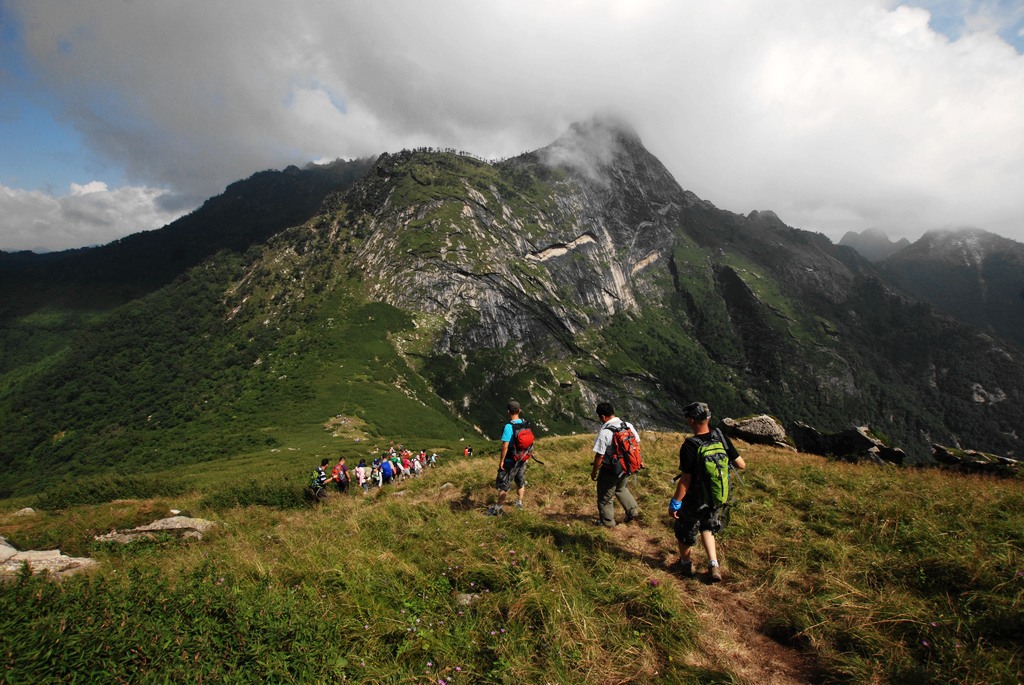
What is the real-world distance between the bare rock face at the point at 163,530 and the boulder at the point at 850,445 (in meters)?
27.3

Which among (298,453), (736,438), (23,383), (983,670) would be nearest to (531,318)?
(298,453)

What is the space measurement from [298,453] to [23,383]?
542 ft

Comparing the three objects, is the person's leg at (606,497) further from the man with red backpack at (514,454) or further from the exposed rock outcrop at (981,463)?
the exposed rock outcrop at (981,463)

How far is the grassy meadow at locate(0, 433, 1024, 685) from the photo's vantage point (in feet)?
12.8

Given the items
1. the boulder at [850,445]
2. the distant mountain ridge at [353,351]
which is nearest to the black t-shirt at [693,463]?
the boulder at [850,445]

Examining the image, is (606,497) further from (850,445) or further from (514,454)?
(850,445)

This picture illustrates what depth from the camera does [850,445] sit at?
27.1m

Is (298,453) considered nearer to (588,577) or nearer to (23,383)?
(588,577)

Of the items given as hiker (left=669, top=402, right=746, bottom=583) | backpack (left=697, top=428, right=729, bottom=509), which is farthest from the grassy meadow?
backpack (left=697, top=428, right=729, bottom=509)

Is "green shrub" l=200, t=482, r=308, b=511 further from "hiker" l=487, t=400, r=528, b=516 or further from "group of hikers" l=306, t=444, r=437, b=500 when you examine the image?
"hiker" l=487, t=400, r=528, b=516

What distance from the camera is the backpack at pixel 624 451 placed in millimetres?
8742

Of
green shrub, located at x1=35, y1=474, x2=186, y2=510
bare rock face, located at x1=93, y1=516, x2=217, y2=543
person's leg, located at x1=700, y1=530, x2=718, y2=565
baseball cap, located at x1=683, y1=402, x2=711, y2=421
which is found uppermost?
baseball cap, located at x1=683, y1=402, x2=711, y2=421

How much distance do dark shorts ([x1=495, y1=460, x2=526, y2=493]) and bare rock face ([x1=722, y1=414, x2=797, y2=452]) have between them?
21.9 metres

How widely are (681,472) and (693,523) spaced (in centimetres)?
86
